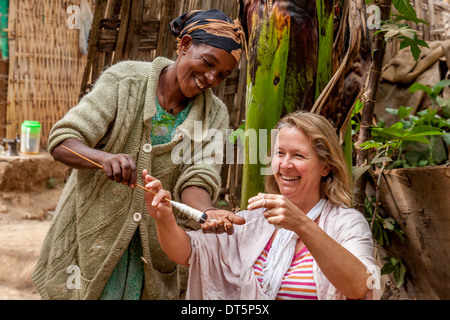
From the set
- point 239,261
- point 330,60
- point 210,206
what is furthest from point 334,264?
point 330,60

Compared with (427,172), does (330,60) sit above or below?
above

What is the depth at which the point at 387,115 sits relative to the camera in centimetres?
513

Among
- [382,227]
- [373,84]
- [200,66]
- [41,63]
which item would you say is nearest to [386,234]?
[382,227]

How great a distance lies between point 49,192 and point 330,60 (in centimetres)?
550

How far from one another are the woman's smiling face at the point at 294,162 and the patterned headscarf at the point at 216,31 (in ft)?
1.16

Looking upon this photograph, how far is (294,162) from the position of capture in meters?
1.74

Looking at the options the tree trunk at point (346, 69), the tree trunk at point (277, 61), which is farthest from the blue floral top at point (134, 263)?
the tree trunk at point (346, 69)

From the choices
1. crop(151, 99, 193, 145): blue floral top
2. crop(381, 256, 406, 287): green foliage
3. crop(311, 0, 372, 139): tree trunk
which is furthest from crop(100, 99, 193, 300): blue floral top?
crop(381, 256, 406, 287): green foliage

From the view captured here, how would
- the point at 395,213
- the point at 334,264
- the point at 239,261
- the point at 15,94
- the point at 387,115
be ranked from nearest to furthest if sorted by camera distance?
the point at 334,264 < the point at 239,261 < the point at 395,213 < the point at 387,115 < the point at 15,94

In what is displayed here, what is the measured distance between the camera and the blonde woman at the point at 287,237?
1623 millimetres

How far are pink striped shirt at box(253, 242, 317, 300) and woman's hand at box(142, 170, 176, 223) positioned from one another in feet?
1.31

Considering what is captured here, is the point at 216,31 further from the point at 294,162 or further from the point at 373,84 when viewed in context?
the point at 373,84

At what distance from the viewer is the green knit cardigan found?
1.91 meters
